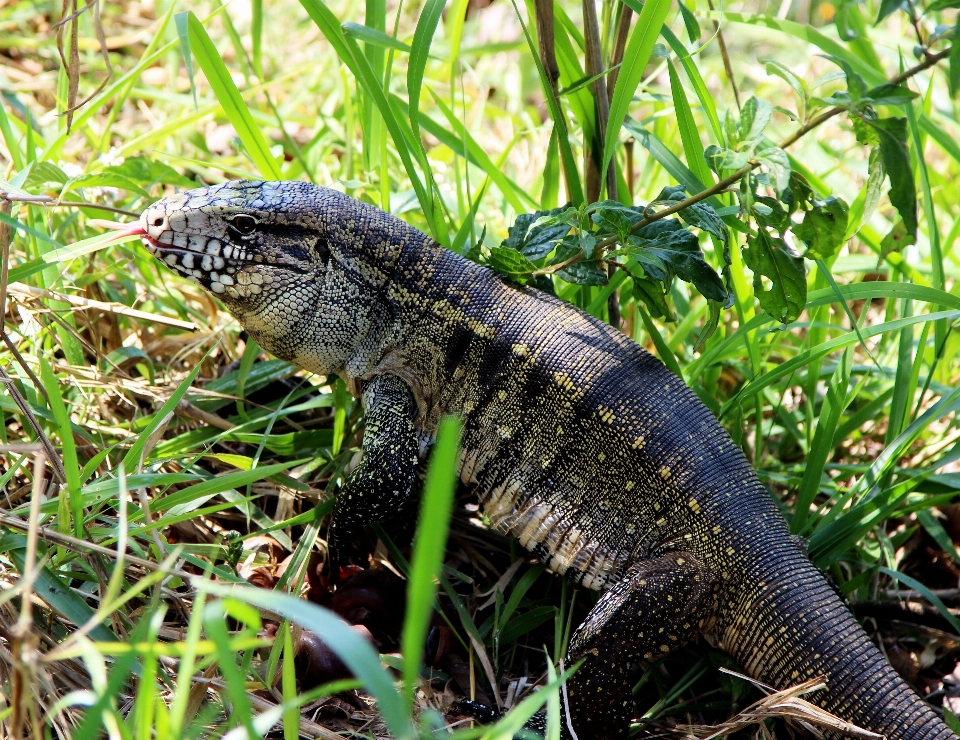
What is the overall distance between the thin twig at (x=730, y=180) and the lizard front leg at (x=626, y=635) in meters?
0.98

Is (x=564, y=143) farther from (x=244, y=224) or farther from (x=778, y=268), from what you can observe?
(x=244, y=224)

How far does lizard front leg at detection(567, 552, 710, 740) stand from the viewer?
254cm

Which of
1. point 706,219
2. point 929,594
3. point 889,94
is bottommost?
point 929,594

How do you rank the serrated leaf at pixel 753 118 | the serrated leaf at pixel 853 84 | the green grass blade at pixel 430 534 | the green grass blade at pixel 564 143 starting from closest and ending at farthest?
the green grass blade at pixel 430 534, the serrated leaf at pixel 853 84, the serrated leaf at pixel 753 118, the green grass blade at pixel 564 143

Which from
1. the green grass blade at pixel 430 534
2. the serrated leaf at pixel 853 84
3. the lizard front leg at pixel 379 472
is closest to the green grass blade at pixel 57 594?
the lizard front leg at pixel 379 472

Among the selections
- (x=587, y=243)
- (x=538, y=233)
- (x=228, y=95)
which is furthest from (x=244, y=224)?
(x=587, y=243)

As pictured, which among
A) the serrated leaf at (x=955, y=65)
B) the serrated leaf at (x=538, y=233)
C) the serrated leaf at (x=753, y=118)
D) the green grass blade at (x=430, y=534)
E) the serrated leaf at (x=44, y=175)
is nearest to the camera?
the green grass blade at (x=430, y=534)

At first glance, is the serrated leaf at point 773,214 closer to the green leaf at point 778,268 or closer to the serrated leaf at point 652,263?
the green leaf at point 778,268

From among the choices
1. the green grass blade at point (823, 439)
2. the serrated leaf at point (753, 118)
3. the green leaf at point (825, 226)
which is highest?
the serrated leaf at point (753, 118)

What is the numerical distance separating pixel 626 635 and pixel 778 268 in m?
1.14

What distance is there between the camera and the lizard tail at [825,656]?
2432 mm

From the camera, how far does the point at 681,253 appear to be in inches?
101

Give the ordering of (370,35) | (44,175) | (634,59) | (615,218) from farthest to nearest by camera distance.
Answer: (44,175), (370,35), (634,59), (615,218)

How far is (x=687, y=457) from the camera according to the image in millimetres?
2664
